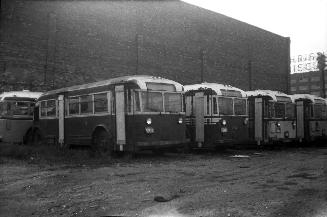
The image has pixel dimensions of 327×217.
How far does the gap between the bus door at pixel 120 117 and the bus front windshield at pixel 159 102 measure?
0.43 m

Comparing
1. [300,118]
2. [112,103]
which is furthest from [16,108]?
[300,118]

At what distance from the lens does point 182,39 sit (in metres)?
30.2

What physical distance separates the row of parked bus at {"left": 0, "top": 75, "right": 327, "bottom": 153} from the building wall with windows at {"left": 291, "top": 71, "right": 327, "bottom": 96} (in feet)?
259

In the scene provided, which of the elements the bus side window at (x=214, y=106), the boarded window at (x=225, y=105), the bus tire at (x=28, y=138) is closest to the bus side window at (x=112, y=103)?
the bus side window at (x=214, y=106)

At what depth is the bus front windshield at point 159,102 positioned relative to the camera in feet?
38.7

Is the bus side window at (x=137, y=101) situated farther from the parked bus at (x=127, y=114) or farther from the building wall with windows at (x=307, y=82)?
the building wall with windows at (x=307, y=82)

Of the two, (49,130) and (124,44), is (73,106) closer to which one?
(49,130)

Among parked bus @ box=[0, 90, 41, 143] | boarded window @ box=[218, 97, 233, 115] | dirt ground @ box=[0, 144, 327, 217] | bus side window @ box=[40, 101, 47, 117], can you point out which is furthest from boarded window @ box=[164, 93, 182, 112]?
parked bus @ box=[0, 90, 41, 143]

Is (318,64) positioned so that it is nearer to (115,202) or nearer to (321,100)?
(321,100)

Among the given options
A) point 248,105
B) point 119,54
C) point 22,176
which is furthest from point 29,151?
point 119,54

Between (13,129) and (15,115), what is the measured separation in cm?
58

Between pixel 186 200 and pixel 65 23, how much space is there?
1881 cm

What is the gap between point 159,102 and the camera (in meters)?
12.2

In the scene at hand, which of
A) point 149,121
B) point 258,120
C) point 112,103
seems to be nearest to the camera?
point 149,121
